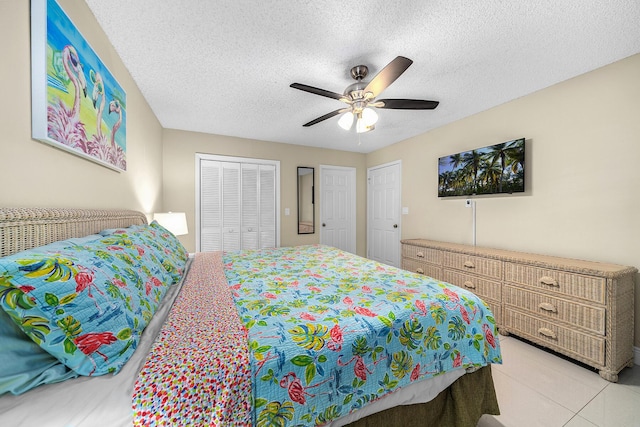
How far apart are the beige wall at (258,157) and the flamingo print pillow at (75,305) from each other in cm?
280

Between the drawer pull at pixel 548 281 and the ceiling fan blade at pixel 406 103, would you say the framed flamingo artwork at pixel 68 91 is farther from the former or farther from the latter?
the drawer pull at pixel 548 281

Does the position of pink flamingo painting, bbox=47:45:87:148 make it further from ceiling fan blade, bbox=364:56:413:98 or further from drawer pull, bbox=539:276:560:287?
drawer pull, bbox=539:276:560:287

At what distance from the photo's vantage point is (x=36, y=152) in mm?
1059

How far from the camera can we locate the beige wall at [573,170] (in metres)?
1.89

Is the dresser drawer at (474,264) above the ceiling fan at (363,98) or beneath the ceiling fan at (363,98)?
beneath

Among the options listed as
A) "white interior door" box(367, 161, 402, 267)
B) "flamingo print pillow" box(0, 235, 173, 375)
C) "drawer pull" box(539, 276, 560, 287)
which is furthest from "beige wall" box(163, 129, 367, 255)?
"drawer pull" box(539, 276, 560, 287)

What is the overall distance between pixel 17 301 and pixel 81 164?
3.53 feet

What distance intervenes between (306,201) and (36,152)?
11.3ft

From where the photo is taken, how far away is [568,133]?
86.7 inches

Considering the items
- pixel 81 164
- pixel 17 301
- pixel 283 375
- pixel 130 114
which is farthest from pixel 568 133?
pixel 130 114

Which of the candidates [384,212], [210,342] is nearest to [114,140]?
[210,342]

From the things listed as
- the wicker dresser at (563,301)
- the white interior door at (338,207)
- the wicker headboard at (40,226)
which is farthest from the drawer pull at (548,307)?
the wicker headboard at (40,226)

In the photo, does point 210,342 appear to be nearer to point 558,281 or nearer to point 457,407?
point 457,407

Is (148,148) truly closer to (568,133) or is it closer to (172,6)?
(172,6)
